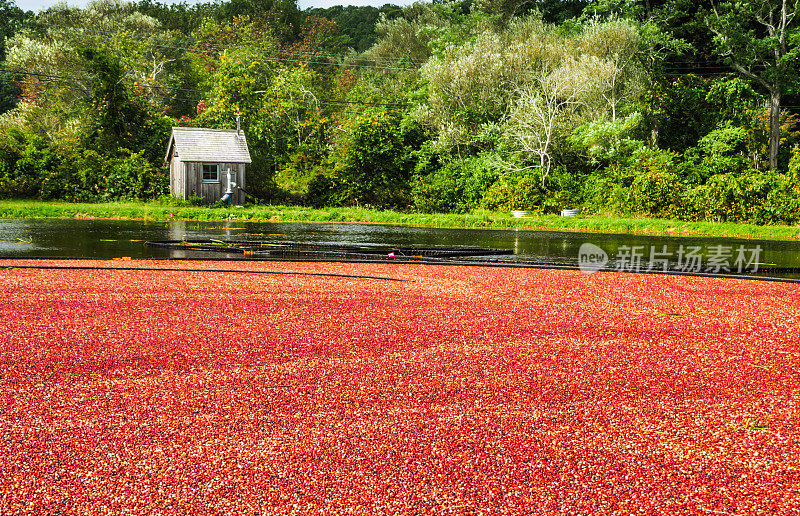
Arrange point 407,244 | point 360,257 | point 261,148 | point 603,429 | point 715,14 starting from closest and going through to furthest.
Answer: point 603,429
point 360,257
point 407,244
point 715,14
point 261,148

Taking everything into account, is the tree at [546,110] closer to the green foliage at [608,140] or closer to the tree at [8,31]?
the green foliage at [608,140]

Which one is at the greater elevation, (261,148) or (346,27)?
(346,27)

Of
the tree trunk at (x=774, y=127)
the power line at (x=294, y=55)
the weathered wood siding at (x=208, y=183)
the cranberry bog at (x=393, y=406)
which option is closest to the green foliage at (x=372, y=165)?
the weathered wood siding at (x=208, y=183)

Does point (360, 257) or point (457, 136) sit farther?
point (457, 136)

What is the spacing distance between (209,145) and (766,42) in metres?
23.8

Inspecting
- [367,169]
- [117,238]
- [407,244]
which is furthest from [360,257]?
[367,169]

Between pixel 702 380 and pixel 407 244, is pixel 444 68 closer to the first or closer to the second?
pixel 407 244

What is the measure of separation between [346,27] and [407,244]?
190 ft

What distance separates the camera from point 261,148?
104ft

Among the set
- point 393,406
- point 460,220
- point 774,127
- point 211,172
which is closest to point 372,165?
point 211,172

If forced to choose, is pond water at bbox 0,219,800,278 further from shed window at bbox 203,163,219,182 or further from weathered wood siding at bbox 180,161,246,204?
shed window at bbox 203,163,219,182

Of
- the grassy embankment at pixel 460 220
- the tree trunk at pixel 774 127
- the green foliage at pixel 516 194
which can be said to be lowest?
the grassy embankment at pixel 460 220

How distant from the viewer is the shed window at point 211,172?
27469mm

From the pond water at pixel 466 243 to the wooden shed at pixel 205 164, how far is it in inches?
372
